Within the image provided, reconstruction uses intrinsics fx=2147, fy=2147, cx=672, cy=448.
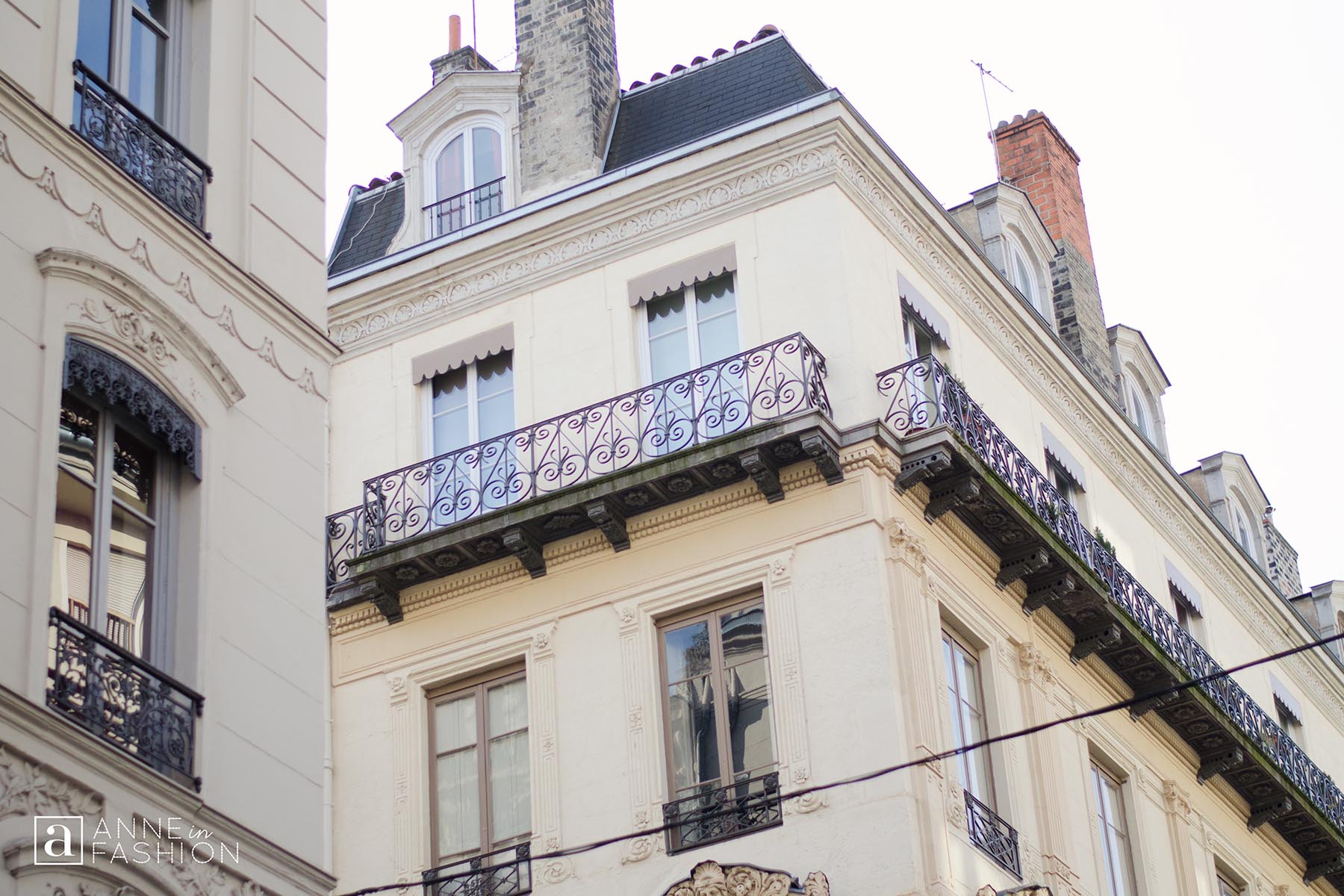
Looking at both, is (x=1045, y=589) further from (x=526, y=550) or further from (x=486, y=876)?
(x=486, y=876)

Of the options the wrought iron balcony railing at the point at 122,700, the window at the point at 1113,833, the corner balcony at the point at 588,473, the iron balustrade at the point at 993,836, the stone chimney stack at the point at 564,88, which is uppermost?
the stone chimney stack at the point at 564,88

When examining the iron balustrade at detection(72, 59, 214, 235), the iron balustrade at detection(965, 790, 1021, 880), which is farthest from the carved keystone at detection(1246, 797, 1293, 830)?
the iron balustrade at detection(72, 59, 214, 235)

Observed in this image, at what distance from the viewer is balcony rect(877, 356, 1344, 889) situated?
20859mm

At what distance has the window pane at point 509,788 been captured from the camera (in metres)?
20.8

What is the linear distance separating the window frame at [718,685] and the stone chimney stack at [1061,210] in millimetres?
9748

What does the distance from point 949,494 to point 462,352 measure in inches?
229

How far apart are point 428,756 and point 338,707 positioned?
53.4 inches

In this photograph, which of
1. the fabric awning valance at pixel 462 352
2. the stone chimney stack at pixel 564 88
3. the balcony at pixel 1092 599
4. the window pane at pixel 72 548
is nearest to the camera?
the window pane at pixel 72 548

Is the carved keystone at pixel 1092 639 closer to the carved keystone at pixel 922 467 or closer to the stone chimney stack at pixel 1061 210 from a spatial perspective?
the carved keystone at pixel 922 467

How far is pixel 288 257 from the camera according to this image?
542 inches

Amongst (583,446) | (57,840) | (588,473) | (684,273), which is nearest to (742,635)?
(588,473)

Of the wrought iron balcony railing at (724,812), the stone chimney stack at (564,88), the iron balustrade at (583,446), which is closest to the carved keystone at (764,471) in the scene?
the iron balustrade at (583,446)

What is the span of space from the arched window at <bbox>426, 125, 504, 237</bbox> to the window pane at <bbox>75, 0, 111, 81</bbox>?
37.1 feet

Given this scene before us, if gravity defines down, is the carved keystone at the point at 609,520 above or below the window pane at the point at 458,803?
above
